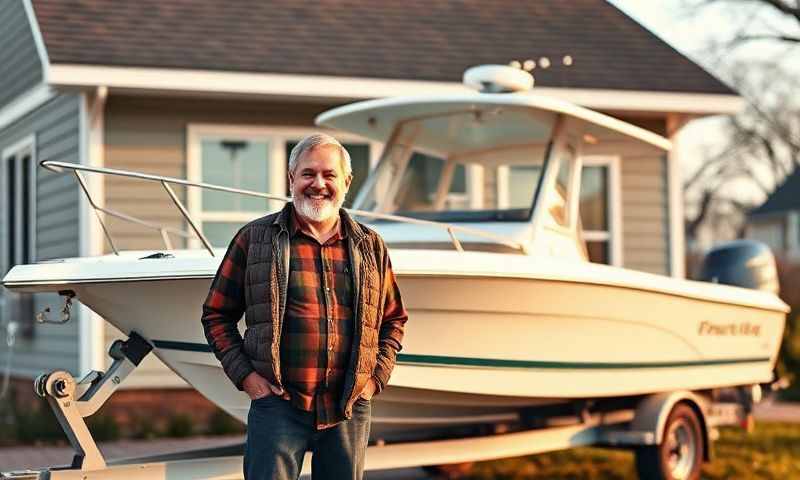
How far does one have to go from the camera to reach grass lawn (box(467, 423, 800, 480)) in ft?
30.9

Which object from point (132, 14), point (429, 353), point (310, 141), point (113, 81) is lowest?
point (429, 353)

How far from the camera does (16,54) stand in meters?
14.1

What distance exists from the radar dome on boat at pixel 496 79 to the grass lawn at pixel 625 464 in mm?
2831

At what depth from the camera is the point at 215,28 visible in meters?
12.3

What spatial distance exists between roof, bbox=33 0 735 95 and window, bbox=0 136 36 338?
2.11 meters

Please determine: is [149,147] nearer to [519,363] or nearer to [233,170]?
[233,170]

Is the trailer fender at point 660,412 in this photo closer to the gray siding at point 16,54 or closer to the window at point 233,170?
the window at point 233,170

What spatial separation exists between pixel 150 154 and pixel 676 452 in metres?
5.66

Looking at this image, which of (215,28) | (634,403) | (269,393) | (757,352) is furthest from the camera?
(215,28)

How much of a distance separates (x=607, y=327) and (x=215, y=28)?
582 centimetres

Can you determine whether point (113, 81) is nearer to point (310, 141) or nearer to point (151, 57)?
point (151, 57)

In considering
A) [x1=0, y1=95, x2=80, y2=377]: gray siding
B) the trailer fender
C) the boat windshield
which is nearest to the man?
the boat windshield

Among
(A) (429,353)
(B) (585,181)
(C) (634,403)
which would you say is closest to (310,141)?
(A) (429,353)

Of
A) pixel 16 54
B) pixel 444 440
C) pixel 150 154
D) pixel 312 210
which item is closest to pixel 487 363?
pixel 444 440
